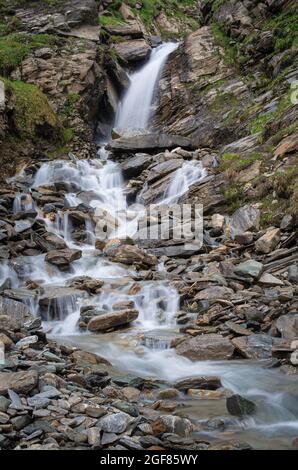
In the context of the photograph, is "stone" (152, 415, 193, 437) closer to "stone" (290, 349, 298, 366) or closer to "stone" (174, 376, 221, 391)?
"stone" (174, 376, 221, 391)

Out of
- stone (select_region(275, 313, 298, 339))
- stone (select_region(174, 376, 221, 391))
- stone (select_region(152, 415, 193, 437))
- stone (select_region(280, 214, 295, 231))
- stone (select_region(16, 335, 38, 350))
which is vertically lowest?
stone (select_region(152, 415, 193, 437))

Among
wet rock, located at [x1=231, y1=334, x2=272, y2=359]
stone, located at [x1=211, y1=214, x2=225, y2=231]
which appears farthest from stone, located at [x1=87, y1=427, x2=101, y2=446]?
stone, located at [x1=211, y1=214, x2=225, y2=231]

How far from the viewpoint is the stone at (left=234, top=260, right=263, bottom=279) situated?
10.8 metres

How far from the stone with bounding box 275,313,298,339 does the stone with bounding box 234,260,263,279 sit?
8.10 feet

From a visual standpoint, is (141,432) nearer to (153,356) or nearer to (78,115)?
(153,356)

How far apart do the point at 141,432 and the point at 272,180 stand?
11008mm

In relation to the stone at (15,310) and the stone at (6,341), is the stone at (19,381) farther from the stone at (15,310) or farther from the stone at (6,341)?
the stone at (15,310)

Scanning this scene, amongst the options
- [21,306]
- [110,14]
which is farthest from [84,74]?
[21,306]

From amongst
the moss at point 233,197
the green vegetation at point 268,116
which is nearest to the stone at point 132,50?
the green vegetation at point 268,116

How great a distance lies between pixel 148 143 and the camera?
21109 millimetres

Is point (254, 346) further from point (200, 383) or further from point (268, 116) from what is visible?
point (268, 116)

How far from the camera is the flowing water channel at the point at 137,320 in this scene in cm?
580

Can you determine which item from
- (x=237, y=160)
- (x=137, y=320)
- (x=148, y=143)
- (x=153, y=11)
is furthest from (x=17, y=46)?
(x=137, y=320)

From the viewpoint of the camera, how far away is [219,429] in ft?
17.6
